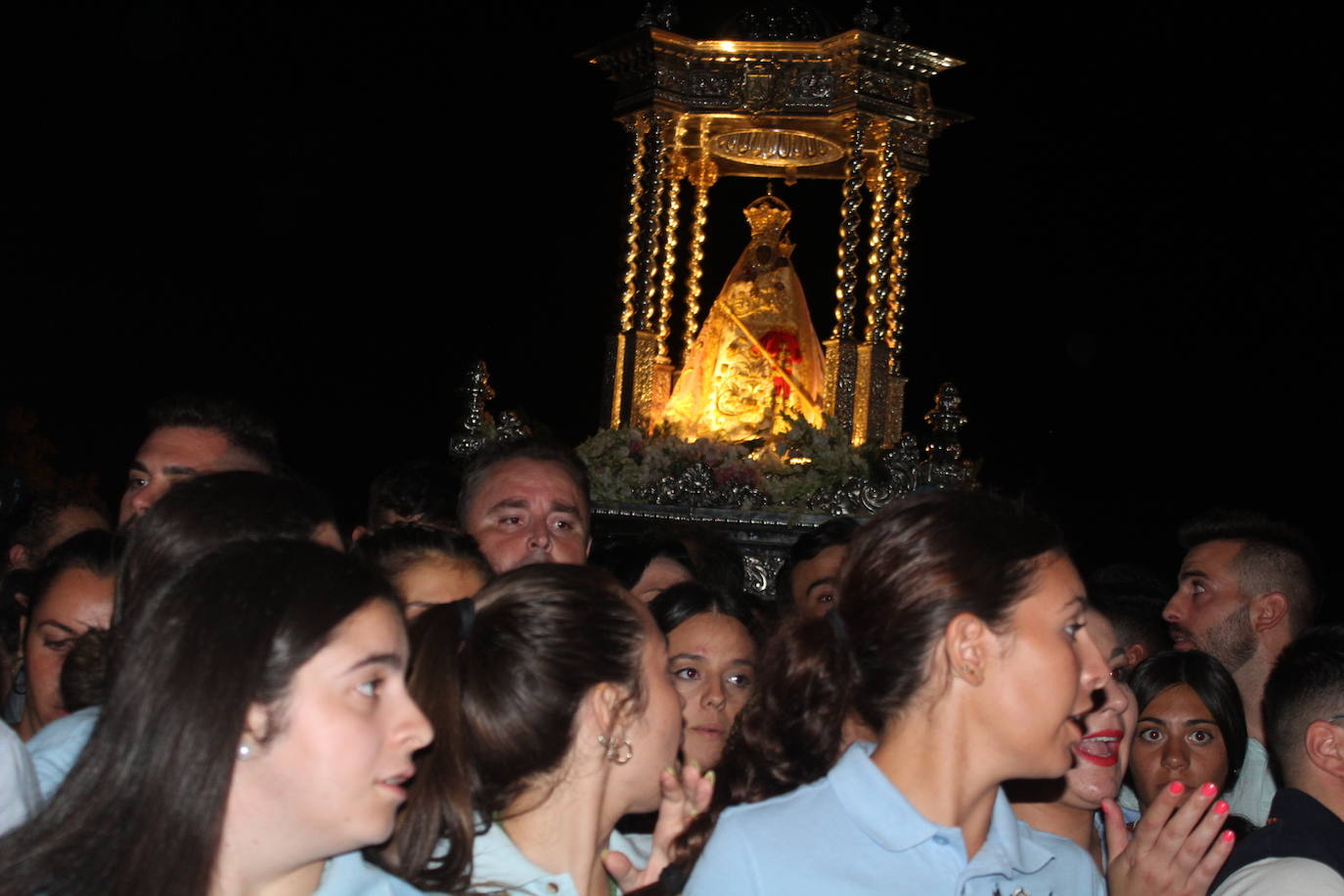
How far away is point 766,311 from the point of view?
898 cm

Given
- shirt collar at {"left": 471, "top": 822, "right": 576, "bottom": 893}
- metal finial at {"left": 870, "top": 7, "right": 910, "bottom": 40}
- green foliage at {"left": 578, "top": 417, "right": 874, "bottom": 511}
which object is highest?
metal finial at {"left": 870, "top": 7, "right": 910, "bottom": 40}

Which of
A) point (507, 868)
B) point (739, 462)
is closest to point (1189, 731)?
point (507, 868)

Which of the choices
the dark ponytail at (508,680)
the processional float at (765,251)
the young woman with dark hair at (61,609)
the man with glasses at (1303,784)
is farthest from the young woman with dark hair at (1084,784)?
the processional float at (765,251)

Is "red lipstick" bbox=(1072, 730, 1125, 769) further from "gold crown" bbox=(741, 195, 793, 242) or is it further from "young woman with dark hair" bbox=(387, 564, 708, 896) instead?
"gold crown" bbox=(741, 195, 793, 242)

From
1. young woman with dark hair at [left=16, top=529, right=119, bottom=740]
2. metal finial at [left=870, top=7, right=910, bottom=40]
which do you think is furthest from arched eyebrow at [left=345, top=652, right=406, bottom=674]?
metal finial at [left=870, top=7, right=910, bottom=40]

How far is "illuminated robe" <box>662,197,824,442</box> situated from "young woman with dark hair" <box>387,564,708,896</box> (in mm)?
5748

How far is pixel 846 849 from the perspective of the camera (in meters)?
2.25

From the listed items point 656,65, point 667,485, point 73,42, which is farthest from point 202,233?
point 667,485

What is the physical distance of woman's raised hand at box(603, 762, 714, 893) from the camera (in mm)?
2646

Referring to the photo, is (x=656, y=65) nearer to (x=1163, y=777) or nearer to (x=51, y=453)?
(x=51, y=453)

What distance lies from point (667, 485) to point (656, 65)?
260 cm

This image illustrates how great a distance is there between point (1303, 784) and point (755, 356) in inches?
230

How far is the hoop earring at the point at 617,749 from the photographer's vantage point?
107 inches

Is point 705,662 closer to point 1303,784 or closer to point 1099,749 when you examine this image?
point 1099,749
